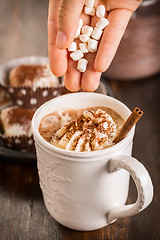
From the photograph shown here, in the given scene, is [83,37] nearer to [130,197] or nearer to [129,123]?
[129,123]

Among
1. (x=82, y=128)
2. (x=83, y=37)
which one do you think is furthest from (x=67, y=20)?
(x=82, y=128)

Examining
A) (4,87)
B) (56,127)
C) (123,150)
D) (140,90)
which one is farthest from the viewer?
(140,90)

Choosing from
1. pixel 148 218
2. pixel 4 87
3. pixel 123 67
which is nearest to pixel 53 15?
pixel 4 87

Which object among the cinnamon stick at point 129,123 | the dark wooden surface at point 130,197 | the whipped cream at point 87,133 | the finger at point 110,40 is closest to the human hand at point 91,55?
the finger at point 110,40

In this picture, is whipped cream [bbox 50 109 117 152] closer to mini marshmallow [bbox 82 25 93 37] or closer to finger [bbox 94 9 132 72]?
finger [bbox 94 9 132 72]

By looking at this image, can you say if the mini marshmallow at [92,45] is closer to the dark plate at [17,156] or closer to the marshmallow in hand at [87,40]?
the marshmallow in hand at [87,40]

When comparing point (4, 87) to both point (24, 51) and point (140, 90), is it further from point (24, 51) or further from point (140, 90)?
point (140, 90)
